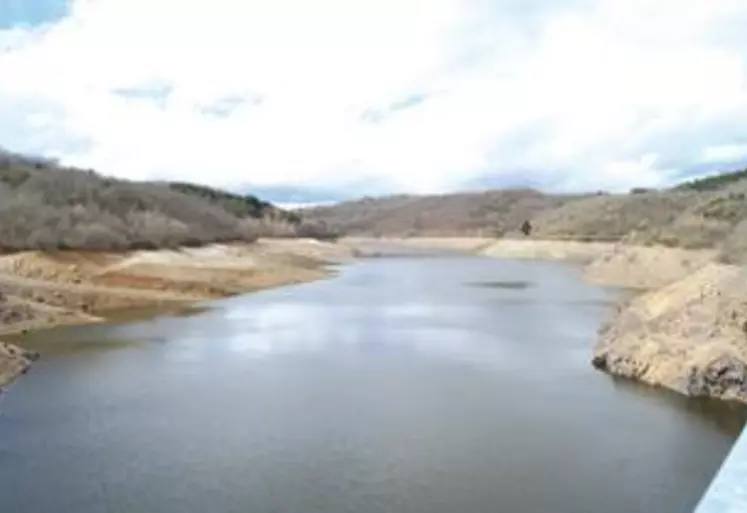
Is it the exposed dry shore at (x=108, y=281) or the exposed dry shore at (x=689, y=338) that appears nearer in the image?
the exposed dry shore at (x=689, y=338)

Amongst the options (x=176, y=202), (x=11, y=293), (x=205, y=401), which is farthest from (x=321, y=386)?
(x=176, y=202)

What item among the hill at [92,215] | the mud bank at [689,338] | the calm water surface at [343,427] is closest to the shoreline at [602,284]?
the mud bank at [689,338]

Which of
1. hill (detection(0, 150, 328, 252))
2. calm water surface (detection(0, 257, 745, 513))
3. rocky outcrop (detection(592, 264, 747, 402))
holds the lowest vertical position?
calm water surface (detection(0, 257, 745, 513))

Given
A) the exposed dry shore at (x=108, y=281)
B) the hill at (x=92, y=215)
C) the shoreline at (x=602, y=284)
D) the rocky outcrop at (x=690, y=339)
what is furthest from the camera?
the hill at (x=92, y=215)

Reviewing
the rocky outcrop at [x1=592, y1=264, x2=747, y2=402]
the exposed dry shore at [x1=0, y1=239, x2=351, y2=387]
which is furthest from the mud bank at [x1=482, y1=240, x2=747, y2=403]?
the exposed dry shore at [x1=0, y1=239, x2=351, y2=387]

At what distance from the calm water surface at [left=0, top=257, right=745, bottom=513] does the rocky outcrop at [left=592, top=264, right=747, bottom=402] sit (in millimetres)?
979

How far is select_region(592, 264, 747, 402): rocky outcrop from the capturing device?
82.5 feet

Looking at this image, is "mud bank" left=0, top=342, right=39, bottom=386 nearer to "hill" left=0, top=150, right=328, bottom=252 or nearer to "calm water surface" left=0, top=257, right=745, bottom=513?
"calm water surface" left=0, top=257, right=745, bottom=513

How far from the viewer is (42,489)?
16344mm

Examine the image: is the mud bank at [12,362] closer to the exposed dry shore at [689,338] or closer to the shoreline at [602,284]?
the shoreline at [602,284]

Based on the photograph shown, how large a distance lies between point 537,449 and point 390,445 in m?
3.11

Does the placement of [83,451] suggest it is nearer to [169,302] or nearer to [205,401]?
[205,401]

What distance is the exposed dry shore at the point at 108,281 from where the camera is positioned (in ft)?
135

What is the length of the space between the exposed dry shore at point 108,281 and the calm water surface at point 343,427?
2550 mm
